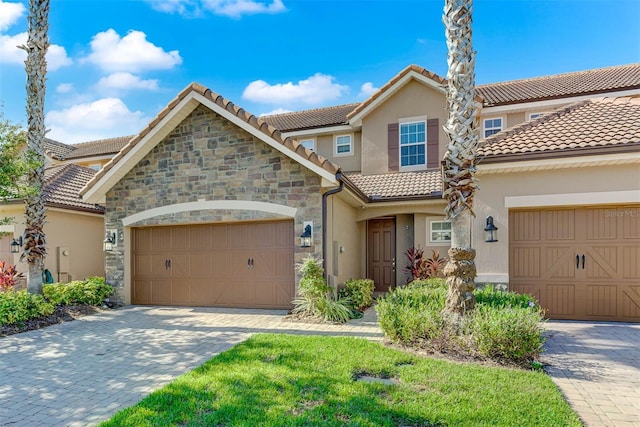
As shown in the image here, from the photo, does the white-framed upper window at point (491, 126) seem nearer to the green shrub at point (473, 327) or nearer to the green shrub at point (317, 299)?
the green shrub at point (473, 327)

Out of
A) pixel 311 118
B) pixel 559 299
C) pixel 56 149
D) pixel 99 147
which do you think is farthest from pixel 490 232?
pixel 56 149

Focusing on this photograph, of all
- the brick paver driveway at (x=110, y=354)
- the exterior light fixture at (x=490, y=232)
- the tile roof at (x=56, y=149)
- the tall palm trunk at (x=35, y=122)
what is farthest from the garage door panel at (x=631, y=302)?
the tile roof at (x=56, y=149)

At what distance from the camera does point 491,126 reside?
1510 centimetres

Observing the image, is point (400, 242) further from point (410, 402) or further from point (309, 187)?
point (410, 402)

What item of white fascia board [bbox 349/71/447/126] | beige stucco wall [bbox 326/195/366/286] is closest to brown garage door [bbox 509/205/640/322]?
beige stucco wall [bbox 326/195/366/286]

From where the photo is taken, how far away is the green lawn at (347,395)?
13.2ft

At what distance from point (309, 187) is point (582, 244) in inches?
274

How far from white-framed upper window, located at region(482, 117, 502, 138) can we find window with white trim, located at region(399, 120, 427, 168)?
2.68 metres

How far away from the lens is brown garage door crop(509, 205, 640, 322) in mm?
8508

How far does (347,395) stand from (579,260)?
737 centimetres

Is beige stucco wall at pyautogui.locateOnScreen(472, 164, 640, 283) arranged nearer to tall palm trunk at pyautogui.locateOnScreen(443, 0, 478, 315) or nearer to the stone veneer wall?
tall palm trunk at pyautogui.locateOnScreen(443, 0, 478, 315)

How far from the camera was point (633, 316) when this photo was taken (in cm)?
851

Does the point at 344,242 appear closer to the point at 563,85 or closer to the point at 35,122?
the point at 35,122

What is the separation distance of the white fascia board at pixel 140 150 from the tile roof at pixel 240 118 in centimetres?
9
